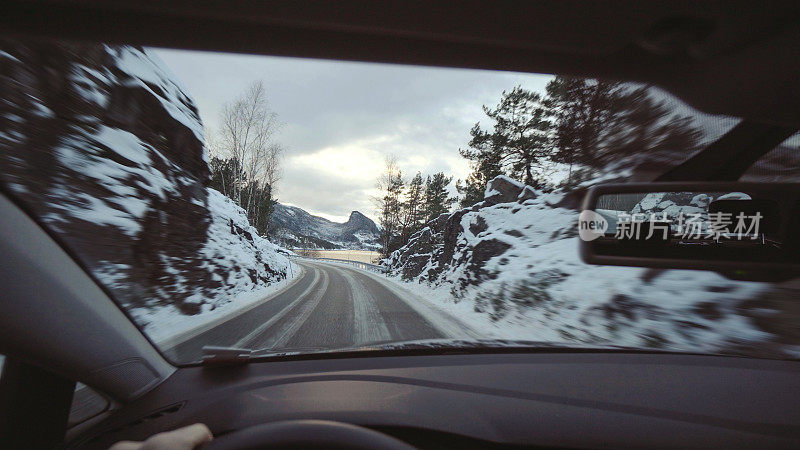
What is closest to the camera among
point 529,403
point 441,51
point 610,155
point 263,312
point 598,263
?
point 529,403

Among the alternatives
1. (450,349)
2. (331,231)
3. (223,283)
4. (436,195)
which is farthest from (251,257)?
(331,231)

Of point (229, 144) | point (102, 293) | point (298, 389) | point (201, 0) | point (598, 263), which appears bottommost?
point (298, 389)

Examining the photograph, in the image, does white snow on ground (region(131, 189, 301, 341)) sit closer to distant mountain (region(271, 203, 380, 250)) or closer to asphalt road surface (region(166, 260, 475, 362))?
asphalt road surface (region(166, 260, 475, 362))

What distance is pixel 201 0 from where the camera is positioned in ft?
6.48

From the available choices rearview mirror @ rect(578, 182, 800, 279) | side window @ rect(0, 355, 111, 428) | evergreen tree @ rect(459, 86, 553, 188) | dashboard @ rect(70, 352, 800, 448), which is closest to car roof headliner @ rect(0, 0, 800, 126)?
rearview mirror @ rect(578, 182, 800, 279)

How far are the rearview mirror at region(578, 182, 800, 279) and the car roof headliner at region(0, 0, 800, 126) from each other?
92 centimetres

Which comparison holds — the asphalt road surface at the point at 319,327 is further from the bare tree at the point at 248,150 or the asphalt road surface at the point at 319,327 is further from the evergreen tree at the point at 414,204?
the evergreen tree at the point at 414,204

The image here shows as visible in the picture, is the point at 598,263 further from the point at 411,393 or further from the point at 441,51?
the point at 441,51

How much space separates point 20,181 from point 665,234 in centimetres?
650

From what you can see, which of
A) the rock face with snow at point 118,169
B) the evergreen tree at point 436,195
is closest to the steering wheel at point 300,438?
the rock face with snow at point 118,169

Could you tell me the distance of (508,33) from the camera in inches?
88.7

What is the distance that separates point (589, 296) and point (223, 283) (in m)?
9.14

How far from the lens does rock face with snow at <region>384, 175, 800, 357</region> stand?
3.71m

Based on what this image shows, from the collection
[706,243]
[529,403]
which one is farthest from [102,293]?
[706,243]
